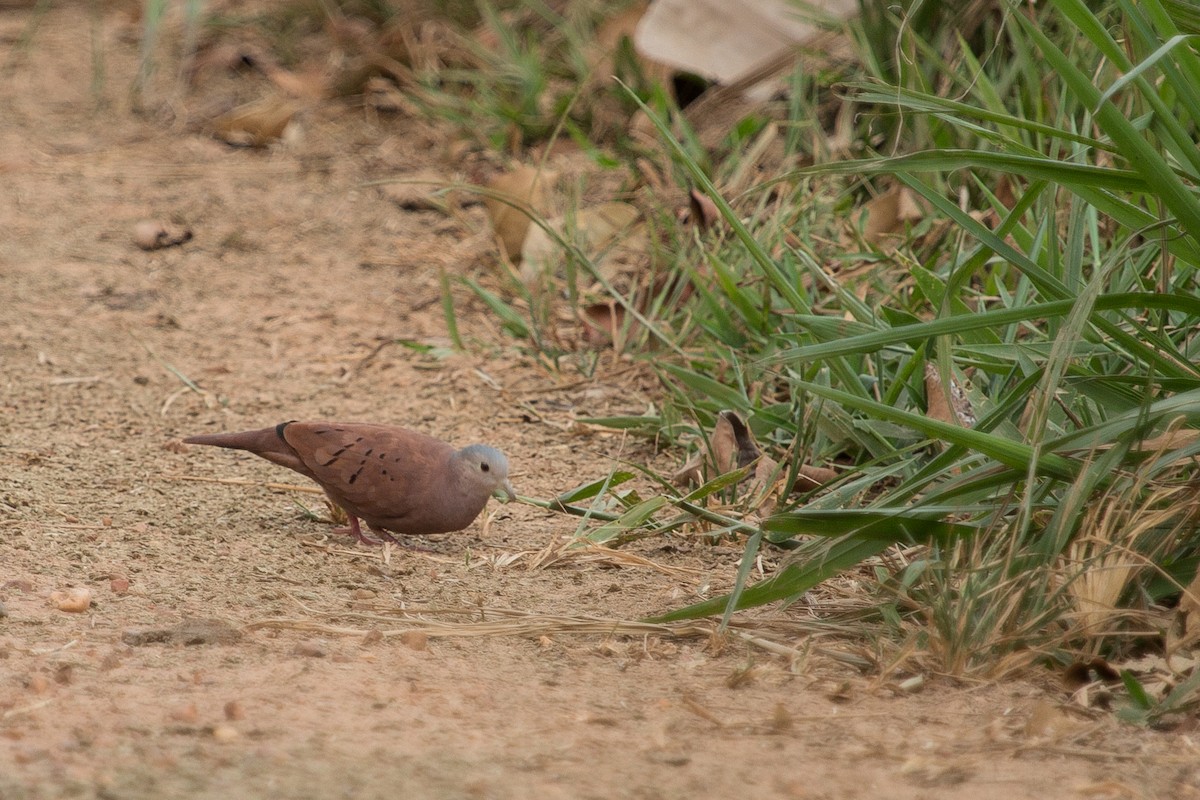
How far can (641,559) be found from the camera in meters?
2.69

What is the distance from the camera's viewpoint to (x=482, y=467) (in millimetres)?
2865

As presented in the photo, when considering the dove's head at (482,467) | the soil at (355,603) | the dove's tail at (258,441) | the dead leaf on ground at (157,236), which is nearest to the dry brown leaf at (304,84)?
the soil at (355,603)

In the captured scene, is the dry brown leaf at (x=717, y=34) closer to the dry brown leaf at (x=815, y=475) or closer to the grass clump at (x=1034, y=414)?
the grass clump at (x=1034, y=414)

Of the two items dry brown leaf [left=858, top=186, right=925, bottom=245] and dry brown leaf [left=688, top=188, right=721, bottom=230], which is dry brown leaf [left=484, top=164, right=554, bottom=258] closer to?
dry brown leaf [left=688, top=188, right=721, bottom=230]

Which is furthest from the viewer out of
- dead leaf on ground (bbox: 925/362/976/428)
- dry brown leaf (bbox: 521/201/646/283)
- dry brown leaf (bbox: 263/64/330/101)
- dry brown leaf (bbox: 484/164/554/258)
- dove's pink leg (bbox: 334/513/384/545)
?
dry brown leaf (bbox: 263/64/330/101)

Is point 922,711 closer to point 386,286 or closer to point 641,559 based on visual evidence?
point 641,559

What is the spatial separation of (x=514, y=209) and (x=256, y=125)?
1.94 meters

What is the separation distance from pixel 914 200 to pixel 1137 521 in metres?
2.12

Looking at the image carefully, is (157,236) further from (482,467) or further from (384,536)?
(482,467)

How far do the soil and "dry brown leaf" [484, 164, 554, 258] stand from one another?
15 cm

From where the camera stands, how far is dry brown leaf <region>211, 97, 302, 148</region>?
604 centimetres

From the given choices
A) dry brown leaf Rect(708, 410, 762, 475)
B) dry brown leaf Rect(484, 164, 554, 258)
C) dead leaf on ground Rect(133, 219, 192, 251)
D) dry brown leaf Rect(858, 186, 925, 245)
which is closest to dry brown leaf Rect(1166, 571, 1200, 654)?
dry brown leaf Rect(708, 410, 762, 475)

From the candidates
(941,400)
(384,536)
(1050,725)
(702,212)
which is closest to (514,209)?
(702,212)

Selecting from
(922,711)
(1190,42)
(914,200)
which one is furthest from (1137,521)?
(914,200)
